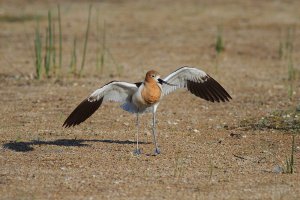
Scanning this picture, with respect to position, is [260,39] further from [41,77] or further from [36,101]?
[36,101]

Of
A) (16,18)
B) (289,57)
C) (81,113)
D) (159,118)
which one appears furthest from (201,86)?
(16,18)

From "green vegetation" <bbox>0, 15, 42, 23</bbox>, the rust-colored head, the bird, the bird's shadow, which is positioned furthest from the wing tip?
"green vegetation" <bbox>0, 15, 42, 23</bbox>

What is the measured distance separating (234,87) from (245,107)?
57.1 inches

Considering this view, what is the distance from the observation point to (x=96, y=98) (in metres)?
8.41

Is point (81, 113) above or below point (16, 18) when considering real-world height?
below

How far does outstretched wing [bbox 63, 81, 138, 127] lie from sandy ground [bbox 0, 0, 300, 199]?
274 mm

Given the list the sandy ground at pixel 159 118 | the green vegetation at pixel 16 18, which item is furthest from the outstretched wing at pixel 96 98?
the green vegetation at pixel 16 18

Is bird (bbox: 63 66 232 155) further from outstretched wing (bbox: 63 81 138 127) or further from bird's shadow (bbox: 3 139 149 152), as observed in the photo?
bird's shadow (bbox: 3 139 149 152)

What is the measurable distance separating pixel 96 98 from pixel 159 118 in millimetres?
1555

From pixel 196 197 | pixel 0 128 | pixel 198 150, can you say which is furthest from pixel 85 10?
pixel 196 197

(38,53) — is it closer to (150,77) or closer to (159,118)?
(159,118)

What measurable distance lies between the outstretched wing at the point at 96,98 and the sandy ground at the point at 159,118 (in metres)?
0.27

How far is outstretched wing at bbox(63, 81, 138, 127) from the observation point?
27.2 ft

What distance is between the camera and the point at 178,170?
720 cm
